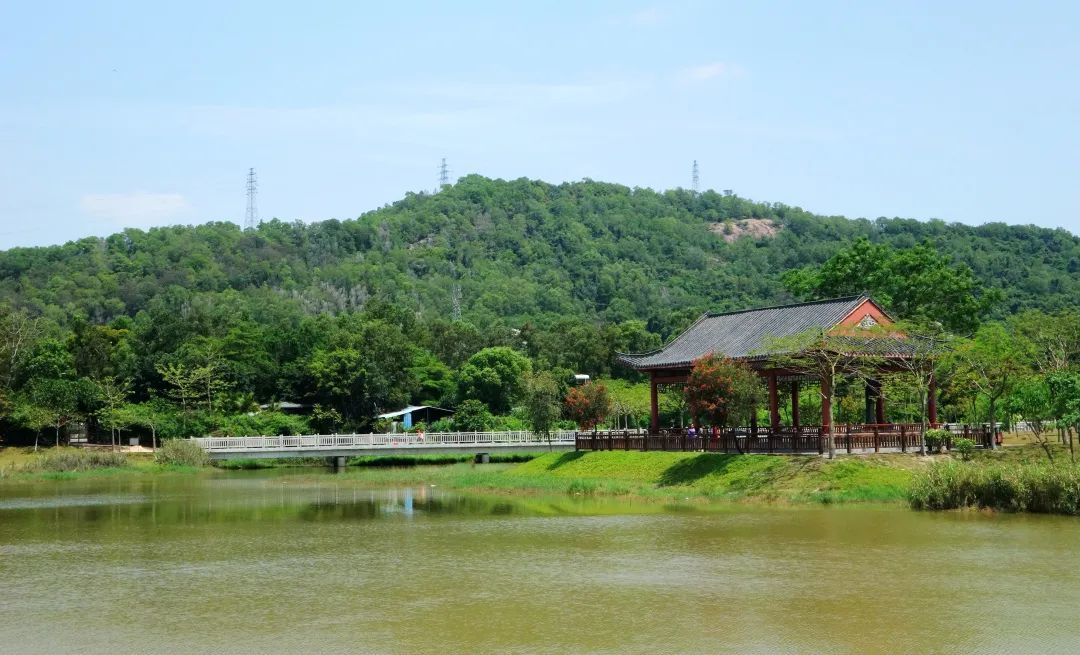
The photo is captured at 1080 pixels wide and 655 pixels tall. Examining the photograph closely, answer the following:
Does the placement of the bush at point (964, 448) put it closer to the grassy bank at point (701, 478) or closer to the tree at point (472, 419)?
the grassy bank at point (701, 478)

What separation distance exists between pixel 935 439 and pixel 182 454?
3468cm

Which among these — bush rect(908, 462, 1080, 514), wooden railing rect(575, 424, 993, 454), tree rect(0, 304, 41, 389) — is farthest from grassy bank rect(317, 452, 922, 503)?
tree rect(0, 304, 41, 389)

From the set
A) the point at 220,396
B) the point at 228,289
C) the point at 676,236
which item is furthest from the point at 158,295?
the point at 676,236

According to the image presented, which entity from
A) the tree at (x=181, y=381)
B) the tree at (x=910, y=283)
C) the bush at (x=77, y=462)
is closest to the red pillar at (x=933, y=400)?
the tree at (x=910, y=283)

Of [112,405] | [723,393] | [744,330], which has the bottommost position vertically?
[723,393]

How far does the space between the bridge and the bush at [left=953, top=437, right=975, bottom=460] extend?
22.6m

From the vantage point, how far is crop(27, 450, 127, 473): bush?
50125mm

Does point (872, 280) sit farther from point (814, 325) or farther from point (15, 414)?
point (15, 414)

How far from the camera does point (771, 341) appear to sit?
3762 centimetres

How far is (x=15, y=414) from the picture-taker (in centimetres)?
5925

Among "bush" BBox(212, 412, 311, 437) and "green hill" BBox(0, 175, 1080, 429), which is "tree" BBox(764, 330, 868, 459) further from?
"bush" BBox(212, 412, 311, 437)

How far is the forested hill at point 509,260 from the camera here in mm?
114438

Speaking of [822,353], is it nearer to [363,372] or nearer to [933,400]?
[933,400]

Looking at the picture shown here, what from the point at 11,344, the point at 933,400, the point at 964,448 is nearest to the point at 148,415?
the point at 11,344
